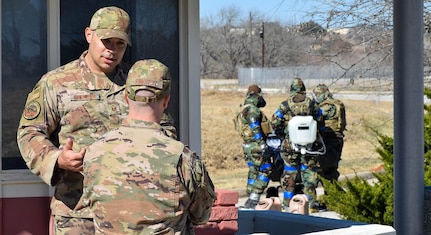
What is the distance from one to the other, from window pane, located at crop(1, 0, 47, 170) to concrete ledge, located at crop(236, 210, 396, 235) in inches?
78.7

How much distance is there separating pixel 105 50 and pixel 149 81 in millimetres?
753

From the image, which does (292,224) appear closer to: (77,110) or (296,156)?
(77,110)

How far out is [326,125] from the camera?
1177 cm

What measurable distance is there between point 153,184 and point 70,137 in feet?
2.91

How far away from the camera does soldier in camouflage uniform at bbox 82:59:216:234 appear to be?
10.6ft

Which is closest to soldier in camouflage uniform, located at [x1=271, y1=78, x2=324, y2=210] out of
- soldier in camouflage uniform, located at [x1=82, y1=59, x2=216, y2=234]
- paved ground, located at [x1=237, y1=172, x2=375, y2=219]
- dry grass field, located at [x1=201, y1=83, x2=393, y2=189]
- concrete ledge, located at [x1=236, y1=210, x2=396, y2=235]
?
paved ground, located at [x1=237, y1=172, x2=375, y2=219]

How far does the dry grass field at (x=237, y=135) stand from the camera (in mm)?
19562

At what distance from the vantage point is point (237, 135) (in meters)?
25.2

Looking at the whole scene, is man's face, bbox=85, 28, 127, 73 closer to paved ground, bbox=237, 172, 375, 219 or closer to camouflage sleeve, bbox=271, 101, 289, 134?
paved ground, bbox=237, 172, 375, 219

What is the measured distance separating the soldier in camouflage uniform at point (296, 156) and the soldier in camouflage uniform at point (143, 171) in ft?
26.1

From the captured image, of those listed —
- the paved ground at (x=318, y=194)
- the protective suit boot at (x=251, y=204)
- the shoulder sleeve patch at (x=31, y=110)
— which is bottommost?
the paved ground at (x=318, y=194)

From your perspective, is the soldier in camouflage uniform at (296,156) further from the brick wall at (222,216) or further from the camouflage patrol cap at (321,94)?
the brick wall at (222,216)

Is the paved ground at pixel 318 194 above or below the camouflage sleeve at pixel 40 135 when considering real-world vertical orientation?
below

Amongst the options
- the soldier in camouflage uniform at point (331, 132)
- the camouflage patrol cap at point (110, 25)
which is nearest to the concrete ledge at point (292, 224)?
the camouflage patrol cap at point (110, 25)
